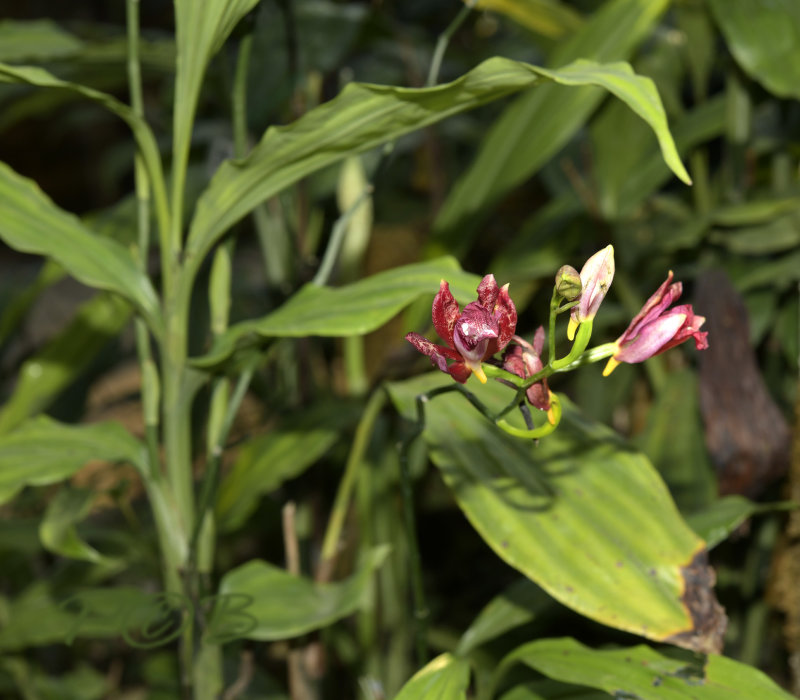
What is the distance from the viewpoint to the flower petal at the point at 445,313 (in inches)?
13.7

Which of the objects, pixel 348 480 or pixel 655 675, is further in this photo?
pixel 348 480

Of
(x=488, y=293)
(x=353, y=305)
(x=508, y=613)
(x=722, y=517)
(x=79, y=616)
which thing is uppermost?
(x=488, y=293)

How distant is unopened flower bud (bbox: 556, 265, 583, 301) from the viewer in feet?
1.08

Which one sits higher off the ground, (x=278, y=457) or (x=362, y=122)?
(x=362, y=122)

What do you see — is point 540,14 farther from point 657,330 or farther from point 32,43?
point 657,330

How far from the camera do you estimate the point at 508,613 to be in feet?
2.06

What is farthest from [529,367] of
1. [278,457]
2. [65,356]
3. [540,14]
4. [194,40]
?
[540,14]

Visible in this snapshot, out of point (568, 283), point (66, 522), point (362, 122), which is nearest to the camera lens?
point (568, 283)

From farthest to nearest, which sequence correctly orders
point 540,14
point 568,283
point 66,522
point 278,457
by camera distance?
point 540,14
point 278,457
point 66,522
point 568,283

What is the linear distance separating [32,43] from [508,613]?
612 millimetres

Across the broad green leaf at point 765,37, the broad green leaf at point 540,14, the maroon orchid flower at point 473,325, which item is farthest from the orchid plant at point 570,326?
the broad green leaf at point 540,14

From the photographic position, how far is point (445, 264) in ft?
1.71

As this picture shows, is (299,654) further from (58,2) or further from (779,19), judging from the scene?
(58,2)

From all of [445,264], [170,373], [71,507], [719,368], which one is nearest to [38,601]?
[71,507]
